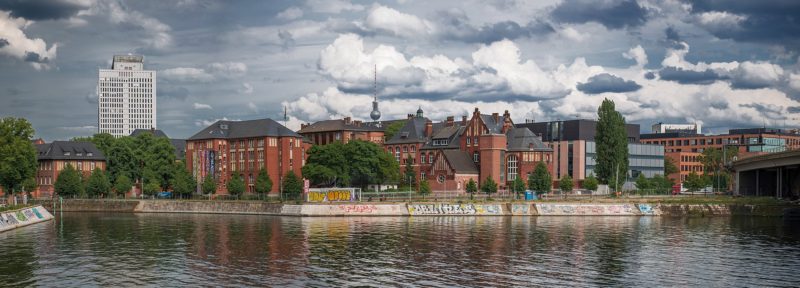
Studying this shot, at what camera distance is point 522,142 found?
163 m

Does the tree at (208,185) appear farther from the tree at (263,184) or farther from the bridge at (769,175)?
the bridge at (769,175)

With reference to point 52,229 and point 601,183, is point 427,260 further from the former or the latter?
point 601,183

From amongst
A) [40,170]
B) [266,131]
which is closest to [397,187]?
[266,131]

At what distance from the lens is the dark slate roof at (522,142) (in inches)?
6388

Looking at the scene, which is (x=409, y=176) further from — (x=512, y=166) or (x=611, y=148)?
(x=611, y=148)

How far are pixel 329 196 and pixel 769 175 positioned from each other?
79.2m

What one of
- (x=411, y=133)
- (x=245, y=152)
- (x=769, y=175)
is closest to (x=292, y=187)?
(x=245, y=152)

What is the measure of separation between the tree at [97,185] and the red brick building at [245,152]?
1819 cm

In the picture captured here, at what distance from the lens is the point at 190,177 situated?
157625 millimetres

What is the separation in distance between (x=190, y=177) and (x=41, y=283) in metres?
106

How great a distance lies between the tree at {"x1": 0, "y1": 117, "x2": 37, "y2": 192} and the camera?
11712 centimetres

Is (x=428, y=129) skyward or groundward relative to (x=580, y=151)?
skyward

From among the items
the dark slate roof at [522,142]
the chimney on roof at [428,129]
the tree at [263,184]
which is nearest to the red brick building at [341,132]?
the chimney on roof at [428,129]

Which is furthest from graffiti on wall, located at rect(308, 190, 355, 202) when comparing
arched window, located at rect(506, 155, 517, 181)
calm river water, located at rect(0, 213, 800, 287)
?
arched window, located at rect(506, 155, 517, 181)
